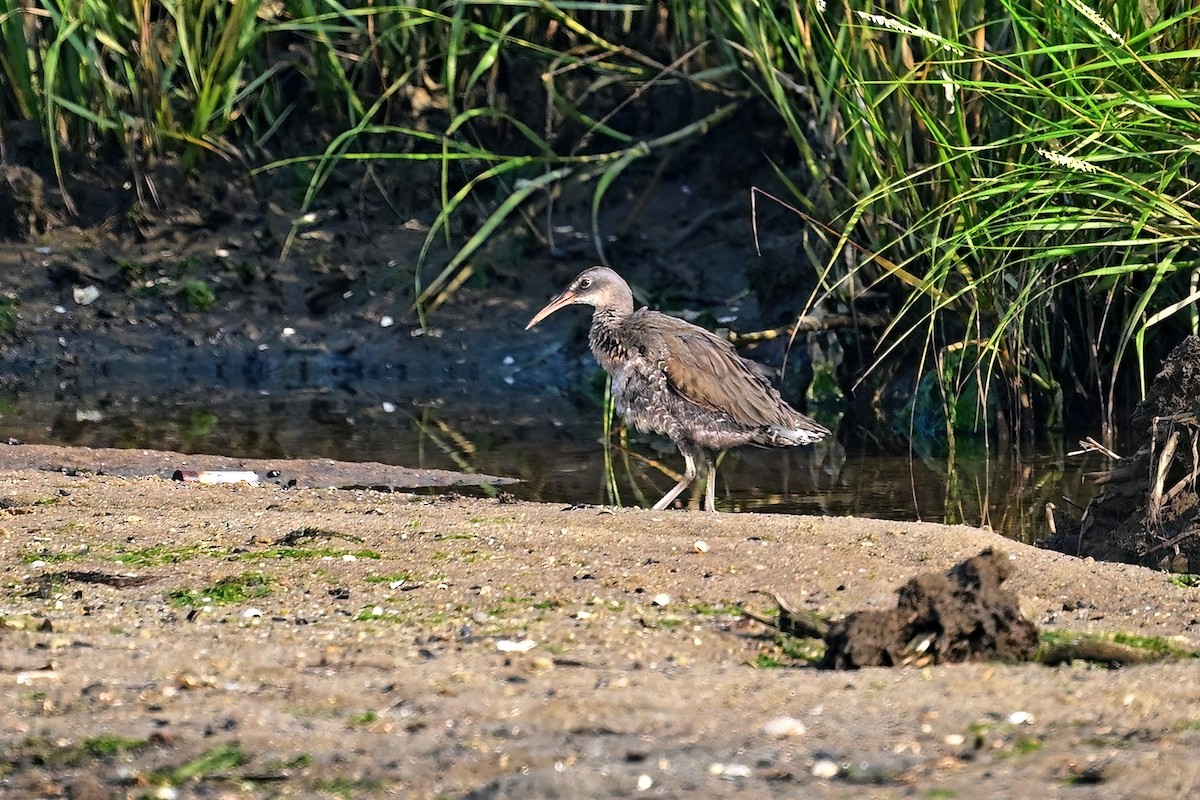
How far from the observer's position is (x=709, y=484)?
23.1 ft

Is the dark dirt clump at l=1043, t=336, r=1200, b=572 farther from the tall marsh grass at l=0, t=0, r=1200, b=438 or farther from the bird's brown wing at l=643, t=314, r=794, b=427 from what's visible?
the bird's brown wing at l=643, t=314, r=794, b=427

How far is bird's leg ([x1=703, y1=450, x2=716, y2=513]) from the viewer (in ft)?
22.6

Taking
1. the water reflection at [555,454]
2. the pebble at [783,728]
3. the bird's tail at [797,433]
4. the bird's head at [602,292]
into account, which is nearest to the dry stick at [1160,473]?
the water reflection at [555,454]

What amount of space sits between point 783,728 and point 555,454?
5.46 metres

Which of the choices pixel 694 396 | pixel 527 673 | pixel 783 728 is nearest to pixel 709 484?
pixel 694 396

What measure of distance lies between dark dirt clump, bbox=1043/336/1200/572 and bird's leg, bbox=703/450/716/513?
64.9 inches

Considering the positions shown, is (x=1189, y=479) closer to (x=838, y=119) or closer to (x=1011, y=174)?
(x=1011, y=174)

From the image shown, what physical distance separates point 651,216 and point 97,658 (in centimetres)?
778

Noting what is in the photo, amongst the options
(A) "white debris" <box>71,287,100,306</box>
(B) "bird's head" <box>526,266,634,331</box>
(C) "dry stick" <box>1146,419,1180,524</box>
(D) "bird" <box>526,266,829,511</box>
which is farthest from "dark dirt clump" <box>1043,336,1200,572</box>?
(A) "white debris" <box>71,287,100,306</box>

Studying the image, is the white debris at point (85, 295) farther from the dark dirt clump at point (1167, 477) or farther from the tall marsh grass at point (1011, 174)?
the dark dirt clump at point (1167, 477)

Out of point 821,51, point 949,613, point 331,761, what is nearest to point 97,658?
point 331,761

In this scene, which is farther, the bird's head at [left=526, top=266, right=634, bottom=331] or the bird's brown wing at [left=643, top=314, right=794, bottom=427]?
the bird's head at [left=526, top=266, right=634, bottom=331]

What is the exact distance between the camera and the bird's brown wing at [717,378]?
7.19 metres

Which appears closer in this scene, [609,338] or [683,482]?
[683,482]
